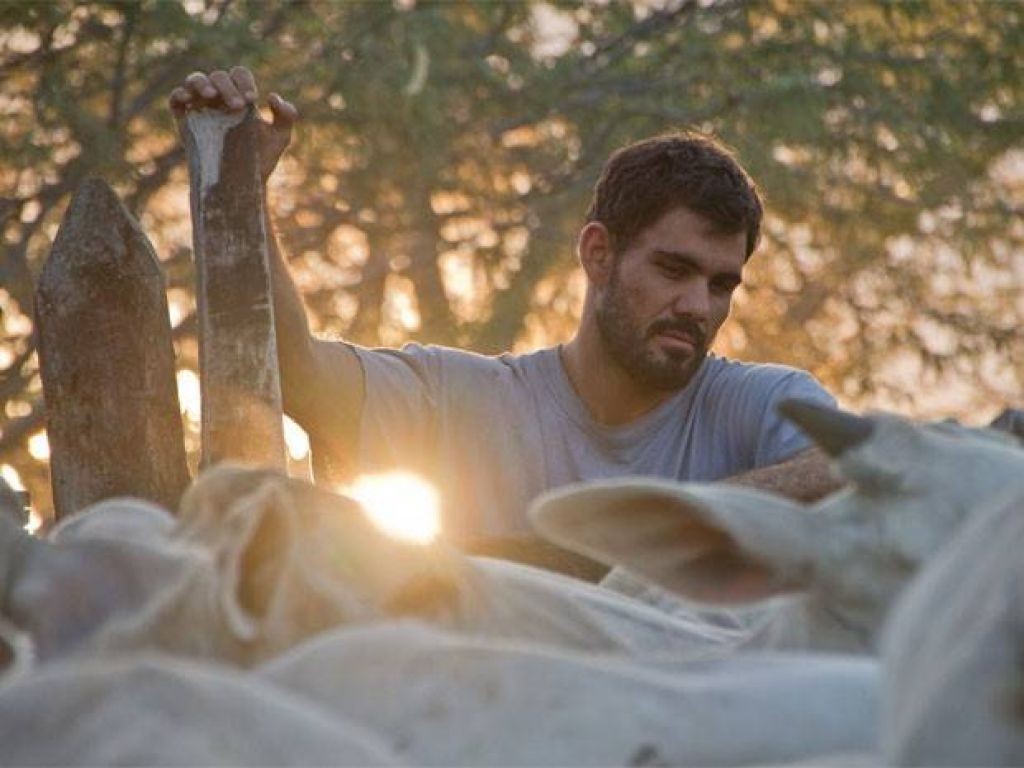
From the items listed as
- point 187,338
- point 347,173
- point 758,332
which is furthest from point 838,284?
point 187,338

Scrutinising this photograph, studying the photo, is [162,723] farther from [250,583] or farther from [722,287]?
[722,287]

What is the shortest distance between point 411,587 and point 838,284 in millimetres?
17764

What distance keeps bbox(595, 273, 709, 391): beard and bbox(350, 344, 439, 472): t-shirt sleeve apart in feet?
1.63

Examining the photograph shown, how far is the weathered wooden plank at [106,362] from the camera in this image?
14.8 feet

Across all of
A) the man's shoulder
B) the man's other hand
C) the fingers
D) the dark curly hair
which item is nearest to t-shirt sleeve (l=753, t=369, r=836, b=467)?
the man's shoulder

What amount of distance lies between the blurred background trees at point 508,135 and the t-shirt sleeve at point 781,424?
7032 millimetres

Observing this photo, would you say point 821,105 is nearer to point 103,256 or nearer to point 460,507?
point 460,507

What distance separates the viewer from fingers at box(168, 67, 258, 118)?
4.70 m

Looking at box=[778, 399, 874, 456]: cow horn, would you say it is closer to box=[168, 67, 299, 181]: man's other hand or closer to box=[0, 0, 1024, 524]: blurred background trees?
box=[168, 67, 299, 181]: man's other hand

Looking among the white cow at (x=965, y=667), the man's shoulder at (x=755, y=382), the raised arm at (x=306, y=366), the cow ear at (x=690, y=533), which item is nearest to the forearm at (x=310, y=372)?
the raised arm at (x=306, y=366)

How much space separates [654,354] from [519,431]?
1.44 feet

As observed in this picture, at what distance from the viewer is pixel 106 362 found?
4586 mm

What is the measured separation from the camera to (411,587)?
122 inches

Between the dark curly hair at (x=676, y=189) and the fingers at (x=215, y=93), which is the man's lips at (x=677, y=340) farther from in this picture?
the fingers at (x=215, y=93)
